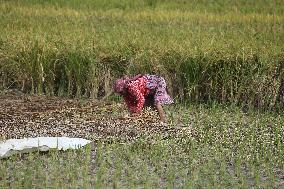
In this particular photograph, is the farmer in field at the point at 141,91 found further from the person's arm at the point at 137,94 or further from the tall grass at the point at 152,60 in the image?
the tall grass at the point at 152,60

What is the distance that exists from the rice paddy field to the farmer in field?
18cm

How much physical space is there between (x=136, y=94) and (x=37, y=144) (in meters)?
0.96

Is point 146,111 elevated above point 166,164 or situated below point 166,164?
below

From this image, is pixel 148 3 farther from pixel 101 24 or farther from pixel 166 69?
pixel 166 69

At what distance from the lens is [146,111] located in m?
6.05

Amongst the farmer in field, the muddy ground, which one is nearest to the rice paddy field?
the muddy ground

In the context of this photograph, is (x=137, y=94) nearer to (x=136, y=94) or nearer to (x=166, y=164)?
(x=136, y=94)

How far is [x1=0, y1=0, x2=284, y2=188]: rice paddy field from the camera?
4.34m

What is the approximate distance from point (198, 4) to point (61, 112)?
7.20 meters

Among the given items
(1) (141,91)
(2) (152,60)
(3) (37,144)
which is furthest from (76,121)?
(2) (152,60)

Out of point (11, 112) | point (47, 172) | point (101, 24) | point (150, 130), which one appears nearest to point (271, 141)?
point (150, 130)

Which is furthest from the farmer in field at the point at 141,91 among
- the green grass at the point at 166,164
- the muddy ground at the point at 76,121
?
the green grass at the point at 166,164

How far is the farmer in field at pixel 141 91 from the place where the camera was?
532 centimetres

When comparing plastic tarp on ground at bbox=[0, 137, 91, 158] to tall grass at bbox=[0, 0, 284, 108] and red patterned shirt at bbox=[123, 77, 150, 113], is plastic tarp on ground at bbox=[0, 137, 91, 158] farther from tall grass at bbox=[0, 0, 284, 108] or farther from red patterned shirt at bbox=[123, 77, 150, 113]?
tall grass at bbox=[0, 0, 284, 108]
